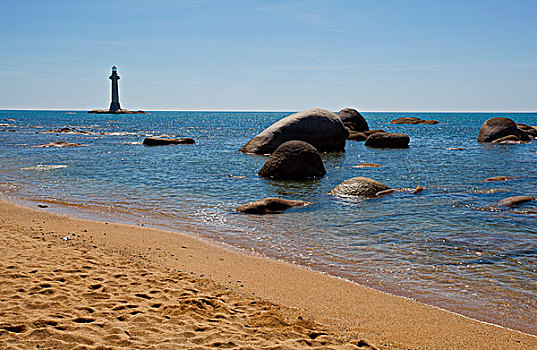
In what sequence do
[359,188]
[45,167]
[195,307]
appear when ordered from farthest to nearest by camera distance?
1. [45,167]
2. [359,188]
3. [195,307]

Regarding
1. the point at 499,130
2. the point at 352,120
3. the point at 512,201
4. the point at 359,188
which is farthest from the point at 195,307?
the point at 352,120

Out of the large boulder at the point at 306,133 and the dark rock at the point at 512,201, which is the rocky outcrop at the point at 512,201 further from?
the large boulder at the point at 306,133

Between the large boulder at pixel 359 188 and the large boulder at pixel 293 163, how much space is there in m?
2.90

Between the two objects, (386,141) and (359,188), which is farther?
(386,141)

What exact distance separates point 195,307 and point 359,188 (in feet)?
27.7

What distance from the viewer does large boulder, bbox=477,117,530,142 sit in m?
34.8

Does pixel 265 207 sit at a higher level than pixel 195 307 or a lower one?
higher

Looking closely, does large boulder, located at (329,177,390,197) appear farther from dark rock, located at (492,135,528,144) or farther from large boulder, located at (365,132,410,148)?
dark rock, located at (492,135,528,144)

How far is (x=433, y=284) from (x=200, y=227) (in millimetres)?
4890

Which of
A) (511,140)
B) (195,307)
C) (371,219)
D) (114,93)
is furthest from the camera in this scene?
(114,93)

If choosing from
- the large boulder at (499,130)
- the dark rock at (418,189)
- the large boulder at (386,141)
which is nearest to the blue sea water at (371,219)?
the dark rock at (418,189)

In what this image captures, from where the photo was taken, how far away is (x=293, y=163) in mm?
15766

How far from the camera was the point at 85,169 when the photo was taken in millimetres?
19250

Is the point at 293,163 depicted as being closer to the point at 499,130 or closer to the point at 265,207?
the point at 265,207
